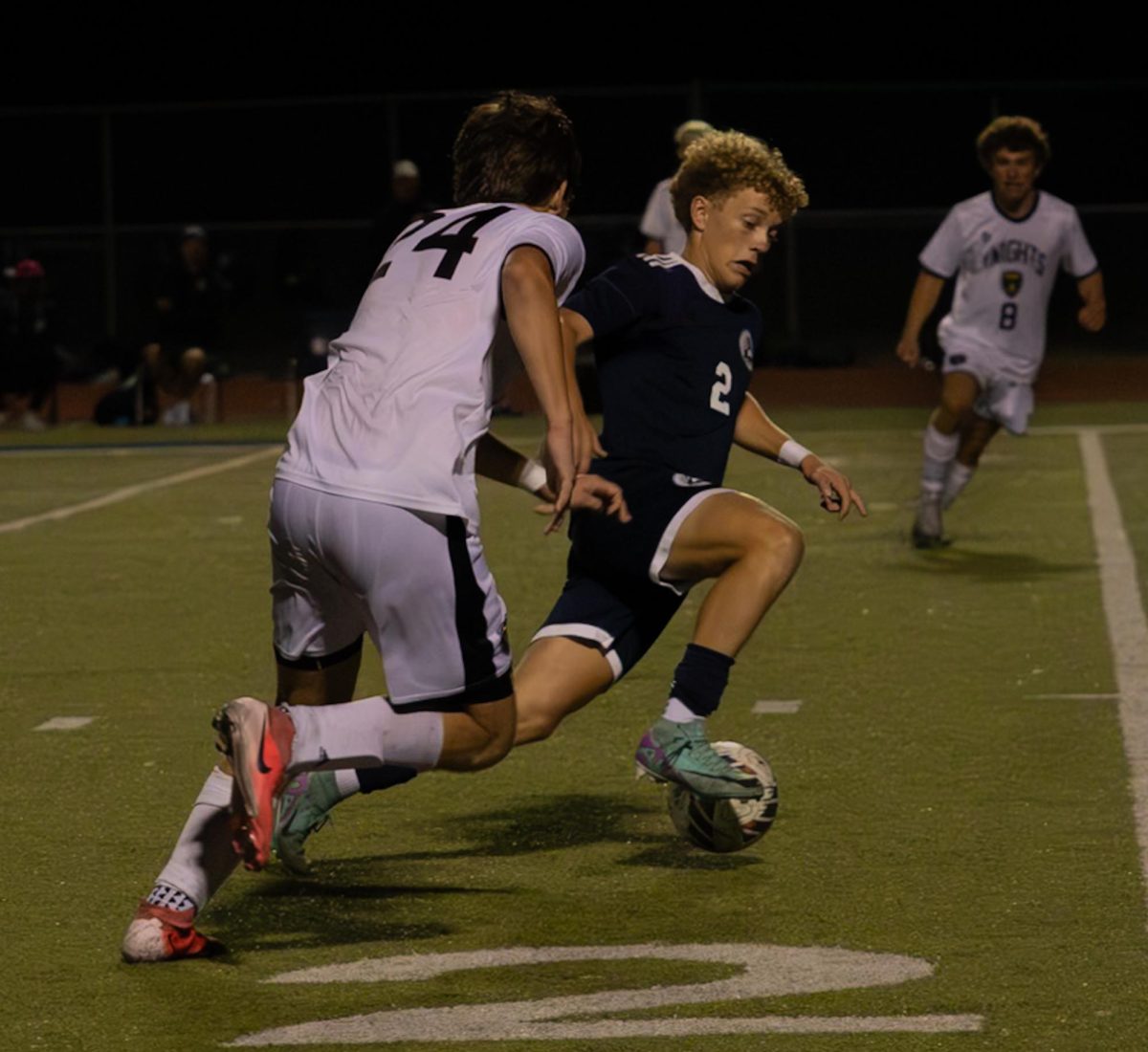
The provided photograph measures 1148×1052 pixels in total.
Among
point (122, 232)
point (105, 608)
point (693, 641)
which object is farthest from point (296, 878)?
point (122, 232)

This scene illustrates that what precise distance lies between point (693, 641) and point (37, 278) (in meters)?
16.3

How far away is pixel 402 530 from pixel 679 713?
44.8 inches

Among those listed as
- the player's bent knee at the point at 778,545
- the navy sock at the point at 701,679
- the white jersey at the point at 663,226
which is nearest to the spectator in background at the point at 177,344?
the white jersey at the point at 663,226

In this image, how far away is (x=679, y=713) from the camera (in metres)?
5.75

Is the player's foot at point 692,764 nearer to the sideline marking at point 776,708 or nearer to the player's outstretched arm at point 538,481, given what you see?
the player's outstretched arm at point 538,481

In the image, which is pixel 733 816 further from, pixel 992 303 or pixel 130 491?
pixel 130 491

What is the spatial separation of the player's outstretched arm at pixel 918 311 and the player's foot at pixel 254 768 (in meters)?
7.04

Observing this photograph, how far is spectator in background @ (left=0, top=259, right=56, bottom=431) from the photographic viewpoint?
832 inches

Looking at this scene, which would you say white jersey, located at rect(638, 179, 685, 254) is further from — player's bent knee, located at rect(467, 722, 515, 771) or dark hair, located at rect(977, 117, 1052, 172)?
player's bent knee, located at rect(467, 722, 515, 771)

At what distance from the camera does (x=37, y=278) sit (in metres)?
21.4

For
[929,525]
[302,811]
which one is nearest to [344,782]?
[302,811]

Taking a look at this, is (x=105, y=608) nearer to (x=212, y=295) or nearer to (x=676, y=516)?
(x=676, y=516)

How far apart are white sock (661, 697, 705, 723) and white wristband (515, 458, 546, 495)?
2.42 ft

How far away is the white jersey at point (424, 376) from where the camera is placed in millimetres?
4871
